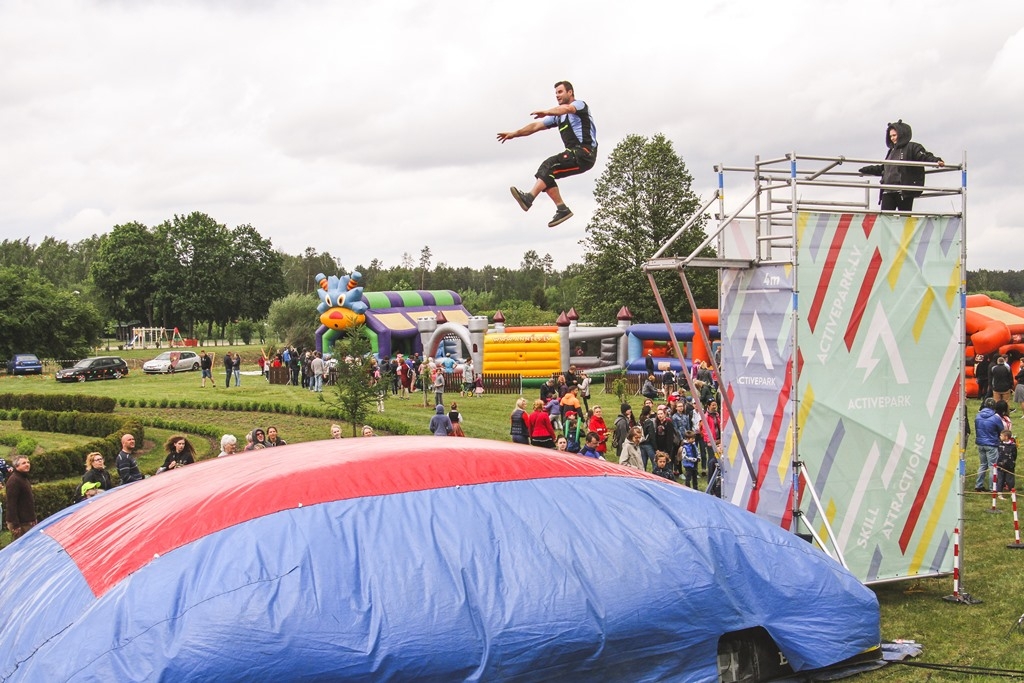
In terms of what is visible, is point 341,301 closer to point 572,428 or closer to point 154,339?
point 572,428

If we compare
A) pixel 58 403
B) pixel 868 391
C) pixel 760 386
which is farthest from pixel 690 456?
pixel 58 403

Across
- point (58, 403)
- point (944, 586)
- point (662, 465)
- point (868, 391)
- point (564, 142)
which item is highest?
point (564, 142)

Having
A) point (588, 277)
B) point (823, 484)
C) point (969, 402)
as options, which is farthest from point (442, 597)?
point (588, 277)

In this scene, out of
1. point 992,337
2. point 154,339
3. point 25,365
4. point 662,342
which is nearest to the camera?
point 992,337

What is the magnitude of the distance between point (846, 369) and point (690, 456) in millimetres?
5896

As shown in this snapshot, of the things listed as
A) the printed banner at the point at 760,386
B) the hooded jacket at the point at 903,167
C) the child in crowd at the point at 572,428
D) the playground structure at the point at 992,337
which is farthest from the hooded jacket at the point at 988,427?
the playground structure at the point at 992,337

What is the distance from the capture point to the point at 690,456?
17.1 metres

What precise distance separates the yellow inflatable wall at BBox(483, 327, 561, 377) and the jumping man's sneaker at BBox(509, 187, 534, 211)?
27.4m

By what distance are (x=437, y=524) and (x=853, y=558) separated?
17.7ft

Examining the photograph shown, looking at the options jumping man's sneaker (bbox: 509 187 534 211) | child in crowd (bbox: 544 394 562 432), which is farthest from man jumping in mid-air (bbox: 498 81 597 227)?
child in crowd (bbox: 544 394 562 432)

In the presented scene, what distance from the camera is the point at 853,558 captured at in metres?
11.4

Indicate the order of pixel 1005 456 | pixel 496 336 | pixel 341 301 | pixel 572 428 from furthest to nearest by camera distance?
pixel 341 301 → pixel 496 336 → pixel 572 428 → pixel 1005 456

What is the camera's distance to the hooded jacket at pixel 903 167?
12.1 meters

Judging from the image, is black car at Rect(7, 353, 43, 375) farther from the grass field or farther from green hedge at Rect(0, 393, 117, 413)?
the grass field
